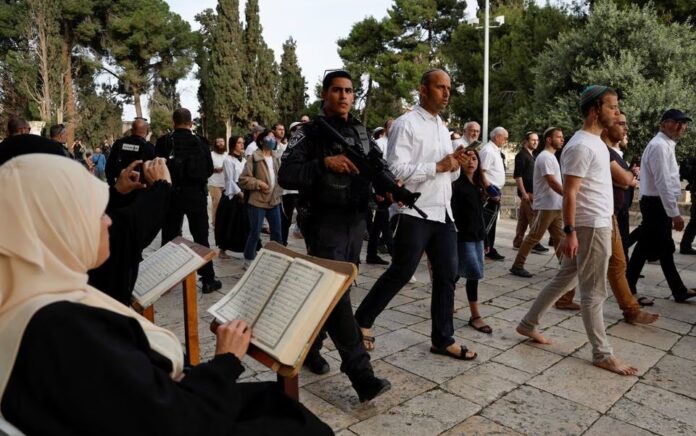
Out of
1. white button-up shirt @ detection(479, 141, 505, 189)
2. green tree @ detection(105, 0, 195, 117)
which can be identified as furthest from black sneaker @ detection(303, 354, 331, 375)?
green tree @ detection(105, 0, 195, 117)

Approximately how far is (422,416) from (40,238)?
219cm

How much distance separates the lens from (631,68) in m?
13.0

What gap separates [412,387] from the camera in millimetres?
3062

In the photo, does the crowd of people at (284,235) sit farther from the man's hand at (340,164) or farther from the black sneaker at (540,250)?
the black sneaker at (540,250)

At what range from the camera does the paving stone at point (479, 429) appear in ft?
8.33

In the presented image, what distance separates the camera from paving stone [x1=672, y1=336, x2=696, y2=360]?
363 centimetres

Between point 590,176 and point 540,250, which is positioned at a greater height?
point 590,176

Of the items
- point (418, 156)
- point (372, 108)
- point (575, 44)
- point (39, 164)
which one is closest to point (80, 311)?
point (39, 164)

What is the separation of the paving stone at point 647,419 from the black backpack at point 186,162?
4.28 meters

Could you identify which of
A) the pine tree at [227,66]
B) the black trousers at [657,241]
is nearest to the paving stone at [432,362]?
the black trousers at [657,241]

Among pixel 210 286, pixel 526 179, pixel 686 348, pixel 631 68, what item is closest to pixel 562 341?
pixel 686 348

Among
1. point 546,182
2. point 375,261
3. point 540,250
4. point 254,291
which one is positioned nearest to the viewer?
point 254,291

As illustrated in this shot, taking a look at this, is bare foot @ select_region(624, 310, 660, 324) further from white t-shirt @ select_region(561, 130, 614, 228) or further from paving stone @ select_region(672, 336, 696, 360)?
white t-shirt @ select_region(561, 130, 614, 228)

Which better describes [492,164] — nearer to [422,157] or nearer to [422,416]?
[422,157]
